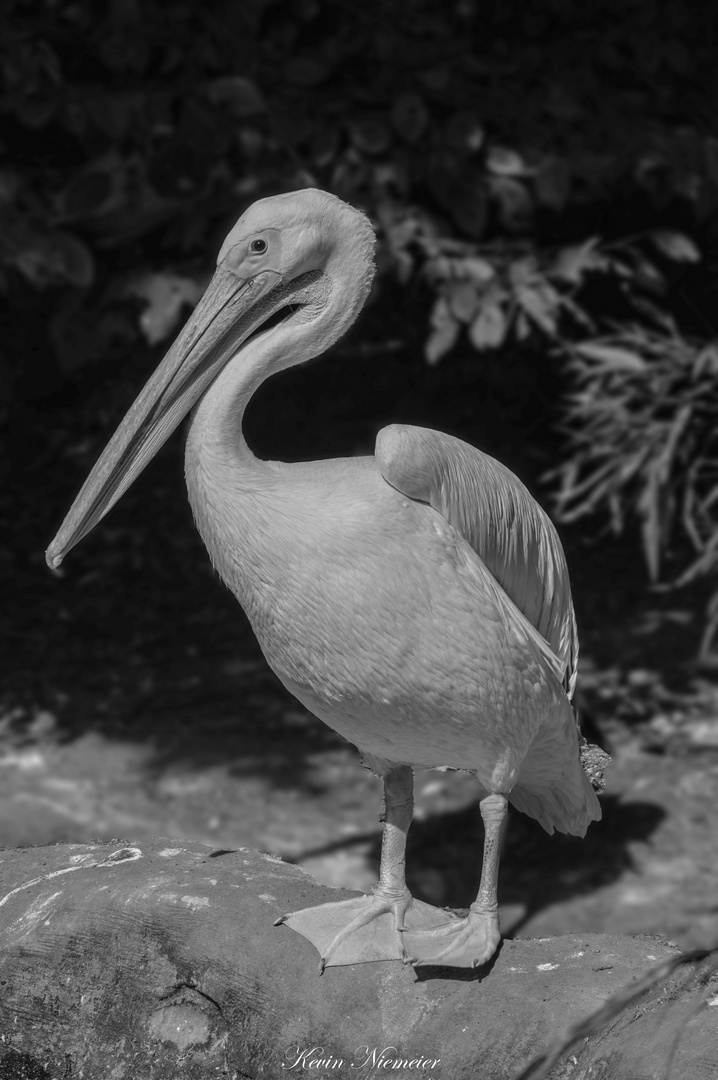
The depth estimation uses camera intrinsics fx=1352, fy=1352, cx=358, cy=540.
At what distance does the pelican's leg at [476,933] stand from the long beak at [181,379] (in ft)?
2.43

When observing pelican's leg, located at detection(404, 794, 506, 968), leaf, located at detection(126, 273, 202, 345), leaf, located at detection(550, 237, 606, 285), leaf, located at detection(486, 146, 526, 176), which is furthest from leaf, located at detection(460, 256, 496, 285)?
pelican's leg, located at detection(404, 794, 506, 968)

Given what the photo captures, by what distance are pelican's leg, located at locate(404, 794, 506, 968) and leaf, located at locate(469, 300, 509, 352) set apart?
1939mm

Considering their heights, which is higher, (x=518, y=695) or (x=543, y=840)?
(x=518, y=695)

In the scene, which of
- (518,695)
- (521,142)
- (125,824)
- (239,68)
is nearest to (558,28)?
(521,142)

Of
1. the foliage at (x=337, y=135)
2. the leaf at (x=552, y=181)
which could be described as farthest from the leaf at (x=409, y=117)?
the leaf at (x=552, y=181)

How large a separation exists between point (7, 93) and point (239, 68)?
67 centimetres

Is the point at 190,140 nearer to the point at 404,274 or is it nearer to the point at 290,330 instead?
Answer: the point at 404,274

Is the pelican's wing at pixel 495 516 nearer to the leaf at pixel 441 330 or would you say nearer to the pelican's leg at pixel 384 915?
the pelican's leg at pixel 384 915

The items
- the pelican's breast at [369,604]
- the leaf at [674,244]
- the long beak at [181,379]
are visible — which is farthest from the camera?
the leaf at [674,244]

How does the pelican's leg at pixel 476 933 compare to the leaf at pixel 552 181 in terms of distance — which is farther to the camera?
the leaf at pixel 552 181

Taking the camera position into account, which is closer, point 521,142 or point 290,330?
point 290,330

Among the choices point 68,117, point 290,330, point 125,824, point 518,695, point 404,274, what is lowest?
point 125,824

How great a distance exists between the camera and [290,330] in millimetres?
2014

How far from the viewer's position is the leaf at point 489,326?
3808 mm
